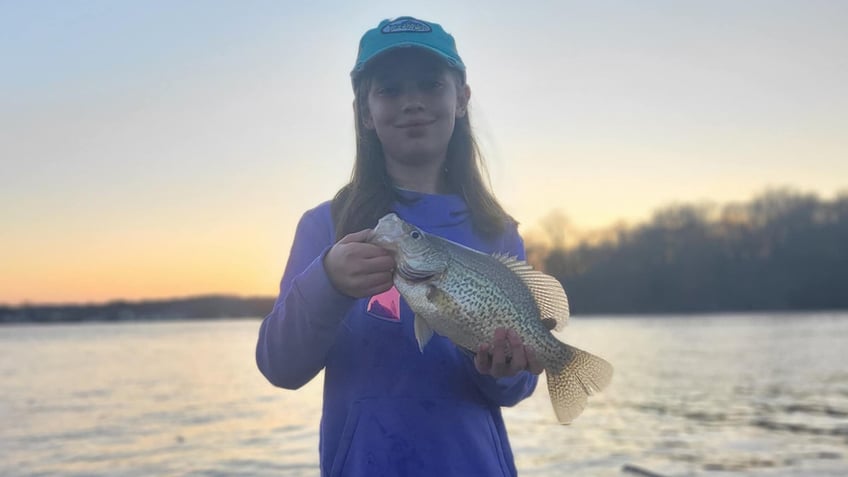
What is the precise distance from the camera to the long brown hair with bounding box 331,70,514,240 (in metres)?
2.98

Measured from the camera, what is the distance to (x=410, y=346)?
9.05 ft

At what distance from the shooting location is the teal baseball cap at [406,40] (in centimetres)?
297

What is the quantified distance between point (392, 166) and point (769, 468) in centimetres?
1074

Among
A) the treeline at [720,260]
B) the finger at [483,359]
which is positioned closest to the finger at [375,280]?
the finger at [483,359]

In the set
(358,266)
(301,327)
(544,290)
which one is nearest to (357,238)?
(358,266)

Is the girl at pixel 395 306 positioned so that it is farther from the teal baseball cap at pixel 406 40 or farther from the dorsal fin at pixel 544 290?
the dorsal fin at pixel 544 290

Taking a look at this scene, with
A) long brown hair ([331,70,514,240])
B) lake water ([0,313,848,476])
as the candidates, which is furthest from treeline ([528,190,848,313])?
long brown hair ([331,70,514,240])

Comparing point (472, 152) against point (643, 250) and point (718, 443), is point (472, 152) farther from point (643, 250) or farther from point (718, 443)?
point (643, 250)

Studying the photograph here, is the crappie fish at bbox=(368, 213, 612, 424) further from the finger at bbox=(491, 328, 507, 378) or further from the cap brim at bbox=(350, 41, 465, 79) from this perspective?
the cap brim at bbox=(350, 41, 465, 79)

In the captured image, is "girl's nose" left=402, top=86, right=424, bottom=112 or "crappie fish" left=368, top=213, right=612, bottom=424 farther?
"girl's nose" left=402, top=86, right=424, bottom=112

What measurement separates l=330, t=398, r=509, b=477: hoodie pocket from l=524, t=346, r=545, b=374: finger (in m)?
0.27

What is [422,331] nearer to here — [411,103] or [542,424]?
[411,103]

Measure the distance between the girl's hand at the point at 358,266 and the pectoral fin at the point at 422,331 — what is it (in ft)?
0.65

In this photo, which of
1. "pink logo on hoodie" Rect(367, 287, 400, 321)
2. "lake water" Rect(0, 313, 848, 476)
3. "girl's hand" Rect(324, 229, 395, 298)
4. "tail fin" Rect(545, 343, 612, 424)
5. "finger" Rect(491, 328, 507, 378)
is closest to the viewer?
"girl's hand" Rect(324, 229, 395, 298)
